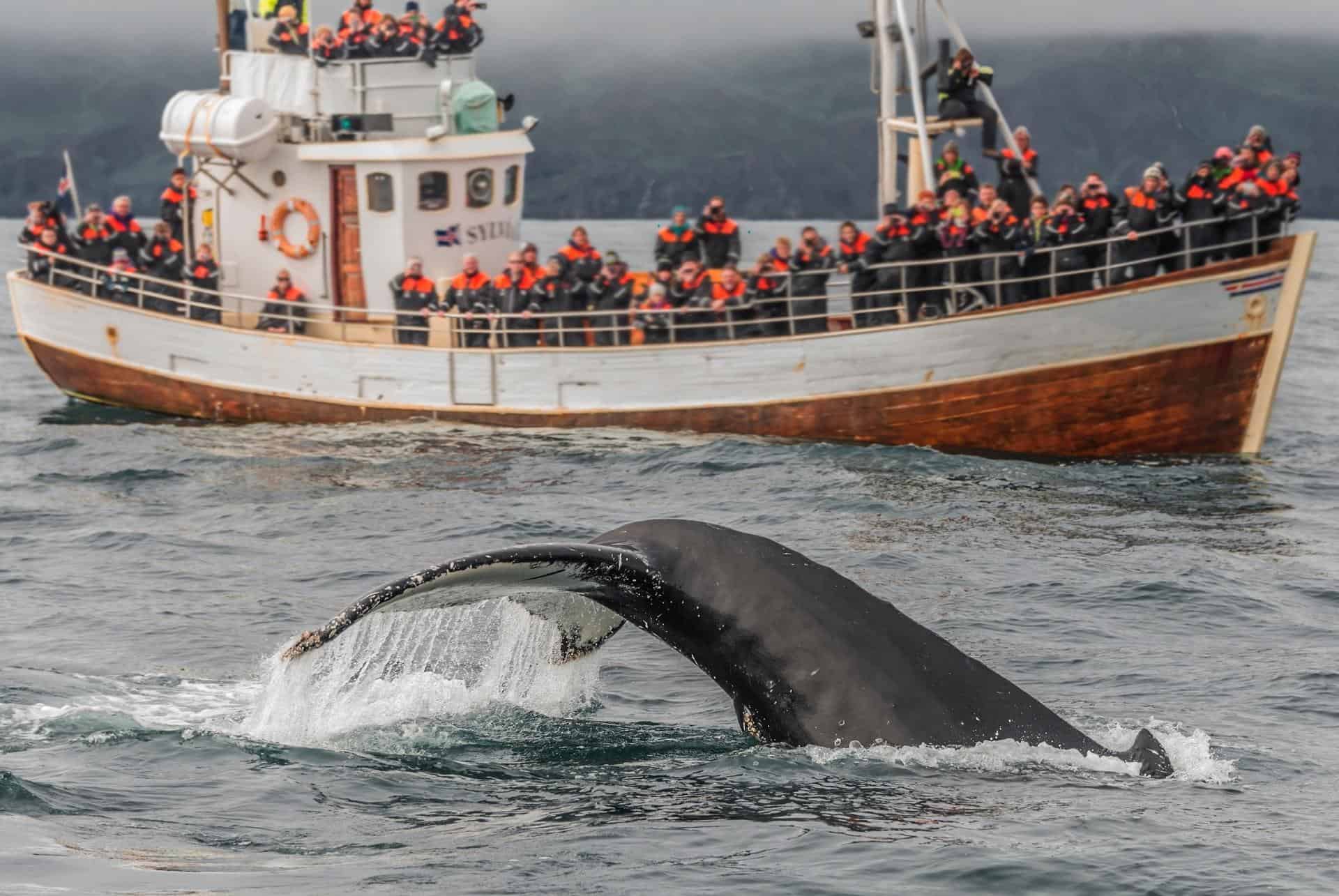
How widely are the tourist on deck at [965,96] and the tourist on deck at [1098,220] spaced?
4.23 meters

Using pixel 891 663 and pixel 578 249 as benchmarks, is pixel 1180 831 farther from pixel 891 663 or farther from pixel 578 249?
pixel 578 249

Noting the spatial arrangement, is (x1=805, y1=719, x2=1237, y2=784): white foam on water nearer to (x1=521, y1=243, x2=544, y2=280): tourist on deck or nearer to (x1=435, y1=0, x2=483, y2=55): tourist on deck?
(x1=521, y1=243, x2=544, y2=280): tourist on deck

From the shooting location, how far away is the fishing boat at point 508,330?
93.3 ft

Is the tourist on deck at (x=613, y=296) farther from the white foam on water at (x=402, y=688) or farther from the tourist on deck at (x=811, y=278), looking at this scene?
the white foam on water at (x=402, y=688)

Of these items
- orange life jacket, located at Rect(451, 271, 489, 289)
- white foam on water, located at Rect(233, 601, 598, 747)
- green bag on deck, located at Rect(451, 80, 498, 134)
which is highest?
green bag on deck, located at Rect(451, 80, 498, 134)

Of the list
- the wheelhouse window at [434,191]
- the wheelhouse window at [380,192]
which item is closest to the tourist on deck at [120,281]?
the wheelhouse window at [380,192]

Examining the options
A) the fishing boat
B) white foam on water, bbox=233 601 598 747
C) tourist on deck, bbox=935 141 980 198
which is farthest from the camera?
tourist on deck, bbox=935 141 980 198

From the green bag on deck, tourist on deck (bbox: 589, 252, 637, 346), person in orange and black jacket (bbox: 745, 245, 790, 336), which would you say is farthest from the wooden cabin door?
person in orange and black jacket (bbox: 745, 245, 790, 336)

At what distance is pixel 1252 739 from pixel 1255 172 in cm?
1562

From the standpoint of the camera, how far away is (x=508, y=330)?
3147cm

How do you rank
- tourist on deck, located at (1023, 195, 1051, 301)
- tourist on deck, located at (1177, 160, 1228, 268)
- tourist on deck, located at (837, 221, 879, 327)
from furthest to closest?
tourist on deck, located at (837, 221, 879, 327)
tourist on deck, located at (1023, 195, 1051, 301)
tourist on deck, located at (1177, 160, 1228, 268)

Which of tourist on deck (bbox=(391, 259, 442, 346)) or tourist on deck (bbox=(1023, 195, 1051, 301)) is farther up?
tourist on deck (bbox=(1023, 195, 1051, 301))

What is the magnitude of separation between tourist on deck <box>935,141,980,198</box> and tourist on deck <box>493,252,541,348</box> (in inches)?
268

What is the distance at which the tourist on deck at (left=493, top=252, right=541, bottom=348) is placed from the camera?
31.6 metres
